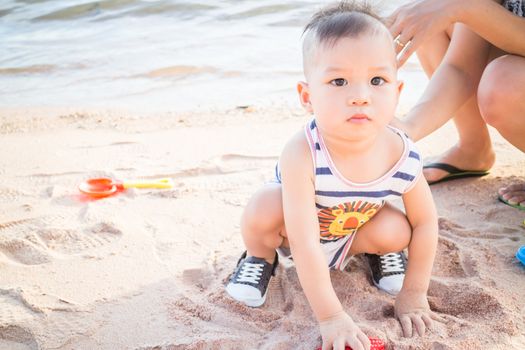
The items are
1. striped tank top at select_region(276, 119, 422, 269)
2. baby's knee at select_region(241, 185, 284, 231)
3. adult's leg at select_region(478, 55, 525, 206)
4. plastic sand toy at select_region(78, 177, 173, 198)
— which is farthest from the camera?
plastic sand toy at select_region(78, 177, 173, 198)

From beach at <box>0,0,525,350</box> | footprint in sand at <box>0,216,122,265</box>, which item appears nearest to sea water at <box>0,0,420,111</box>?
beach at <box>0,0,525,350</box>

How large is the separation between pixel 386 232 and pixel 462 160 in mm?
1155

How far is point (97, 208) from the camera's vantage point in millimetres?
2695

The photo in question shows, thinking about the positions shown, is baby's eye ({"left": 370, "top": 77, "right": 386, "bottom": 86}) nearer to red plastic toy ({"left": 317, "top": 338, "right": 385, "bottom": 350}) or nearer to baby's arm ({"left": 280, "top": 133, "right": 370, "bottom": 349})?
baby's arm ({"left": 280, "top": 133, "right": 370, "bottom": 349})

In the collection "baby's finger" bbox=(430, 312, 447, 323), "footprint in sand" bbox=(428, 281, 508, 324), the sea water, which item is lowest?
Answer: the sea water

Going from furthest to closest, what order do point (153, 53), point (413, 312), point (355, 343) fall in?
point (153, 53), point (413, 312), point (355, 343)

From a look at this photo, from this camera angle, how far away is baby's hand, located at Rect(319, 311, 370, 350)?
63.1 inches

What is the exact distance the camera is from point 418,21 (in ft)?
7.34

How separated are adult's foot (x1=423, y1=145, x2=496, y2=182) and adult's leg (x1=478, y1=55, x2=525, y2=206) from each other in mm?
371

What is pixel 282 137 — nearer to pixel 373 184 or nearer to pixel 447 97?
pixel 447 97

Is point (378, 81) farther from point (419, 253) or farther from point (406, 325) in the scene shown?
point (406, 325)

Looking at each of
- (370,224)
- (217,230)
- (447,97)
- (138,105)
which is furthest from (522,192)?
(138,105)

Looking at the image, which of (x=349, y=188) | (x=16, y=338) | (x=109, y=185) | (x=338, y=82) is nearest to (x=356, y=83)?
(x=338, y=82)

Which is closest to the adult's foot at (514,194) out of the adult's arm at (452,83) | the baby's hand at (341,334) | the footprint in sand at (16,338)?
the adult's arm at (452,83)
